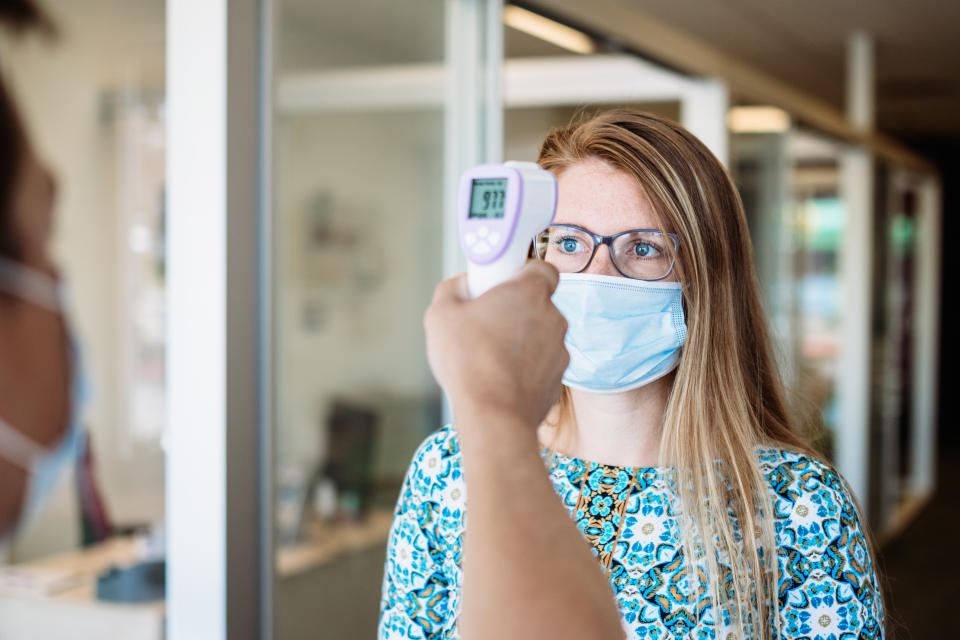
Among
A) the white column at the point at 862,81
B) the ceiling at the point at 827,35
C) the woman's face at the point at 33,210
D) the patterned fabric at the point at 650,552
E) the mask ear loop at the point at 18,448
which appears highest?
the ceiling at the point at 827,35

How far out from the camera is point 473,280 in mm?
658

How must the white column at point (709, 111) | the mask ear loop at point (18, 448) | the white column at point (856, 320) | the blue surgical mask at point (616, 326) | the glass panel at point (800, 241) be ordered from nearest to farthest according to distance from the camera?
the blue surgical mask at point (616, 326)
the white column at point (709, 111)
the mask ear loop at point (18, 448)
the glass panel at point (800, 241)
the white column at point (856, 320)

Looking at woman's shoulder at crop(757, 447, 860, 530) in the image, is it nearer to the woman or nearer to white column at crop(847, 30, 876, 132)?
the woman

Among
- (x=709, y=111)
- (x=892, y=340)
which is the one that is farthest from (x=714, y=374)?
(x=892, y=340)

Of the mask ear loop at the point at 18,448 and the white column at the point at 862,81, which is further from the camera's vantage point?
the white column at the point at 862,81

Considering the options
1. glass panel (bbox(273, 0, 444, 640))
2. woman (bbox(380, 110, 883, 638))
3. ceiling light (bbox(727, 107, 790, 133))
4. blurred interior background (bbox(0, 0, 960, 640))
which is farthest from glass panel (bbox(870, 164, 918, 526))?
woman (bbox(380, 110, 883, 638))

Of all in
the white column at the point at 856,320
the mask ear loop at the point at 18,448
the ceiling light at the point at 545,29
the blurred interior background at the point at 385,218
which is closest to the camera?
the ceiling light at the point at 545,29

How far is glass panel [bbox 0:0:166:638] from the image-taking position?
3492 mm

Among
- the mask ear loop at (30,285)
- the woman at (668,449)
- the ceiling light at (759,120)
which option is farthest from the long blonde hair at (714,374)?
the mask ear loop at (30,285)

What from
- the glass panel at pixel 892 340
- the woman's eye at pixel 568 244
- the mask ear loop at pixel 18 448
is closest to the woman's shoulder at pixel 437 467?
the woman's eye at pixel 568 244

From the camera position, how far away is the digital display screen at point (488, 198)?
69 centimetres

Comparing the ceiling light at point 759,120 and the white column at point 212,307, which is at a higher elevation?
the ceiling light at point 759,120

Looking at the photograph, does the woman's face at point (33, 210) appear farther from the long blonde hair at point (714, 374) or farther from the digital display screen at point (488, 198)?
the digital display screen at point (488, 198)

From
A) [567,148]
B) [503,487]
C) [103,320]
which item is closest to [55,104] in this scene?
[103,320]
